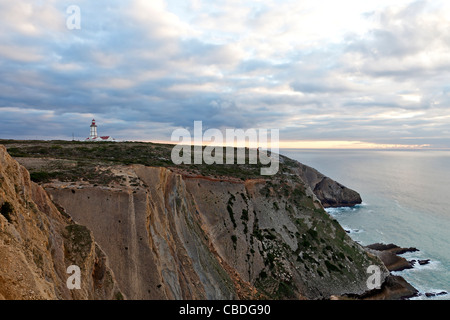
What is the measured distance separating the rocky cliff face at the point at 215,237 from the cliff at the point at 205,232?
0.30 ft


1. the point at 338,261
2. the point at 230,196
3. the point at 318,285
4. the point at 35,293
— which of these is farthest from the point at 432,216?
the point at 35,293

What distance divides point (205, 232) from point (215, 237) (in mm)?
1808

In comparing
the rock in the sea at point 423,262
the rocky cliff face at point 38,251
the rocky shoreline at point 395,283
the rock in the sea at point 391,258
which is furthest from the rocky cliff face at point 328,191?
the rocky cliff face at point 38,251

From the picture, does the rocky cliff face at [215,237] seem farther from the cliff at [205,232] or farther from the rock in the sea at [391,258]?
the rock in the sea at [391,258]

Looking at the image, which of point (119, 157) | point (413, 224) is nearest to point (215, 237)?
point (119, 157)

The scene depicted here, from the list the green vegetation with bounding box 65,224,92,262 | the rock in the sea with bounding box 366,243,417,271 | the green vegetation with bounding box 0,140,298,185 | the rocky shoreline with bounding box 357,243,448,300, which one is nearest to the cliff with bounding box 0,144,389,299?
the green vegetation with bounding box 65,224,92,262

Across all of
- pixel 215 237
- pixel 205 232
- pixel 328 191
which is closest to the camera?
pixel 205 232

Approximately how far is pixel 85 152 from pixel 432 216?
8799 cm

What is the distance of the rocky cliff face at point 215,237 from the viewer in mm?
23484

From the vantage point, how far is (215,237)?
37.1m

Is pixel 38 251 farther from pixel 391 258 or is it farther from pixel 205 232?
pixel 391 258

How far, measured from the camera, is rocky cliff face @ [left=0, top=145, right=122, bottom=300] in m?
10.5

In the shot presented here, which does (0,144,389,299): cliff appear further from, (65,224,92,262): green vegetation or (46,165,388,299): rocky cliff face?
(65,224,92,262): green vegetation

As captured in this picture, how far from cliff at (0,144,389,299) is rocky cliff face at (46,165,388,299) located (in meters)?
0.09
